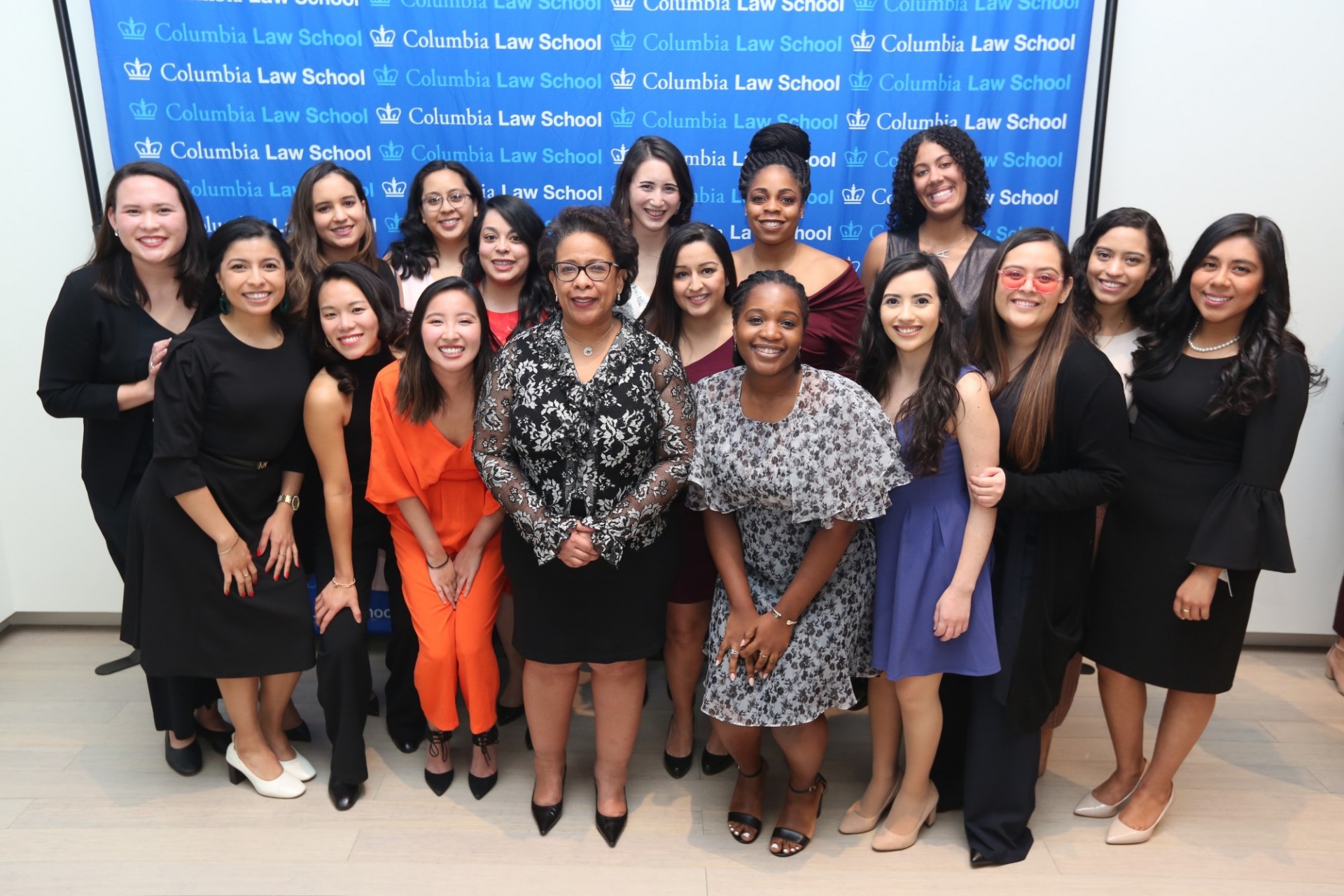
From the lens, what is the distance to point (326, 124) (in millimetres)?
3447

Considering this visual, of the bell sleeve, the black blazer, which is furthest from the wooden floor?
the black blazer

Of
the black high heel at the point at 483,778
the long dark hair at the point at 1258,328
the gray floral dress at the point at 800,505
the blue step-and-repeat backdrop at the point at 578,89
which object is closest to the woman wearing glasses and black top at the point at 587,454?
the gray floral dress at the point at 800,505

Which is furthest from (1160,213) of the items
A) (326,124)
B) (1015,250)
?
(326,124)

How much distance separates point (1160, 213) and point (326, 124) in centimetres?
327

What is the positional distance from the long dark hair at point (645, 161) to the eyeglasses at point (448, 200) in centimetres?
54

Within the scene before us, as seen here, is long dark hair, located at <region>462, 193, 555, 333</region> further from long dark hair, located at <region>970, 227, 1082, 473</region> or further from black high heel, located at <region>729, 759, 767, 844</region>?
black high heel, located at <region>729, 759, 767, 844</region>

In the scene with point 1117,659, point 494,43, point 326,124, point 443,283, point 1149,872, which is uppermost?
point 494,43

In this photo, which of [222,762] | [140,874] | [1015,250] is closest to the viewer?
[1015,250]

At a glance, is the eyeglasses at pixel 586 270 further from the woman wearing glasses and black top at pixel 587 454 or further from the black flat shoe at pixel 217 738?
the black flat shoe at pixel 217 738

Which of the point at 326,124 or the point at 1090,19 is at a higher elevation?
the point at 1090,19

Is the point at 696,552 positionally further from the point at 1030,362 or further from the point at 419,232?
the point at 419,232

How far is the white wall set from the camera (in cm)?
334

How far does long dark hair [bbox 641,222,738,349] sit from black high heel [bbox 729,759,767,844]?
4.29 ft

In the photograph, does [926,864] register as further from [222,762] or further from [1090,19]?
[1090,19]
